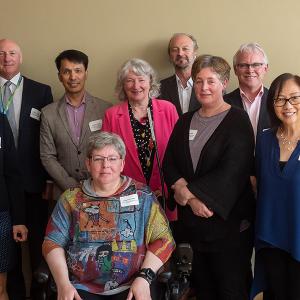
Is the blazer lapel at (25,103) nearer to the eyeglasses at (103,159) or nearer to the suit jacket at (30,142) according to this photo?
the suit jacket at (30,142)

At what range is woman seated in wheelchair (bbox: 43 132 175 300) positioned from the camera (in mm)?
2039

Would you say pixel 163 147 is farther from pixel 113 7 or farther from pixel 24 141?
pixel 113 7

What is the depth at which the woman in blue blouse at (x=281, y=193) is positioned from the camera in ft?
6.20

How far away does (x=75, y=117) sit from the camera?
292cm

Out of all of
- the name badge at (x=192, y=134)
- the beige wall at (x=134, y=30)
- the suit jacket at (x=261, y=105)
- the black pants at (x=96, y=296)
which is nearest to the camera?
the black pants at (x=96, y=296)

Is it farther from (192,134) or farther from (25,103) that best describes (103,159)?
(25,103)

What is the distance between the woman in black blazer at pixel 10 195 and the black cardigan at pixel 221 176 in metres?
1.01

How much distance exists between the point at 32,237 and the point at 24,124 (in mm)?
869

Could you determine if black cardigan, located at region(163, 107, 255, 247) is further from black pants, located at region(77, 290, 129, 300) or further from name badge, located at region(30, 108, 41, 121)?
name badge, located at region(30, 108, 41, 121)

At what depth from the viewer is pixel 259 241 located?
207 cm

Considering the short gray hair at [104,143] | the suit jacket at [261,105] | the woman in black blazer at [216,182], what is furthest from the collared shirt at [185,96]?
the short gray hair at [104,143]

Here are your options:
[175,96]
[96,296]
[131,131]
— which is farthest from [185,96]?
[96,296]

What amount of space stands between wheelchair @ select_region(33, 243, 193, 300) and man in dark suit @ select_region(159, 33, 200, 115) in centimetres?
131

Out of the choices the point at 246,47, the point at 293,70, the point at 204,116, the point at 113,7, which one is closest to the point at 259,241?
the point at 204,116
